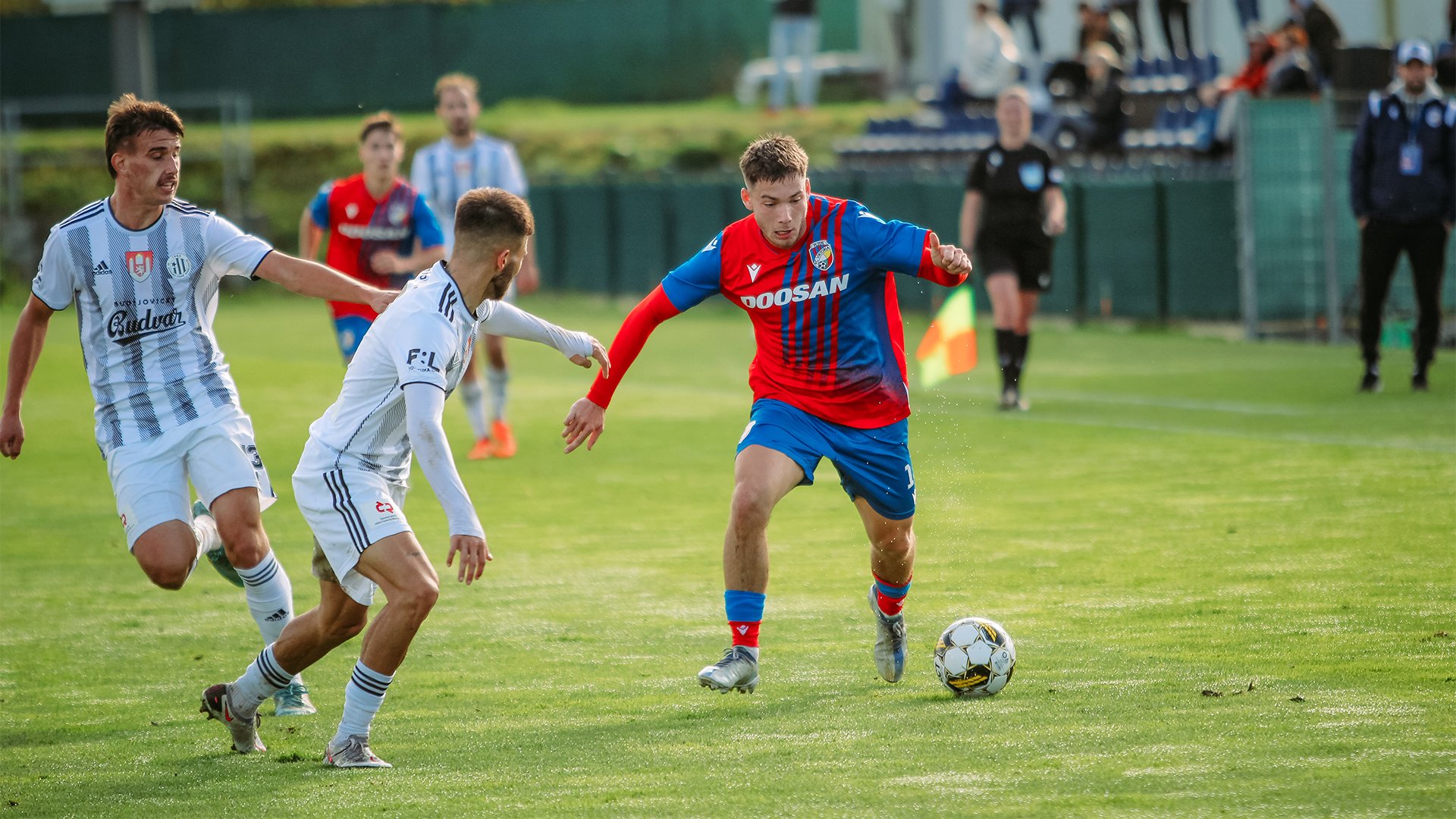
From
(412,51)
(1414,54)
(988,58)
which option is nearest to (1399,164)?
(1414,54)

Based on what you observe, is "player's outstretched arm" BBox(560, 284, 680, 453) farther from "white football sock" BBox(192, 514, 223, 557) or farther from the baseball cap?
the baseball cap

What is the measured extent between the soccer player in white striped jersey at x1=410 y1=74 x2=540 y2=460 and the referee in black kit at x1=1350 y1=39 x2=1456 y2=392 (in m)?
6.03

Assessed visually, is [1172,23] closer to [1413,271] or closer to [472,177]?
[1413,271]

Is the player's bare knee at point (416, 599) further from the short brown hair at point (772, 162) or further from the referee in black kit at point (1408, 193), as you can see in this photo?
the referee in black kit at point (1408, 193)

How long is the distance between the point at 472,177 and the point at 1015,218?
3.98 meters

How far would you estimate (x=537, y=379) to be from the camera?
663 inches

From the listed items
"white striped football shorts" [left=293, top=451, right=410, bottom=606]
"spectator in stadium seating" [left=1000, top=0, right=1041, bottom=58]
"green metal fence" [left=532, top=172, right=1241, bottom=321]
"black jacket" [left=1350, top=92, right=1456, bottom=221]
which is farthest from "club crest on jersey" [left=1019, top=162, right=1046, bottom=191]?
"spectator in stadium seating" [left=1000, top=0, right=1041, bottom=58]

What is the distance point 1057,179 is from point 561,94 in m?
25.5

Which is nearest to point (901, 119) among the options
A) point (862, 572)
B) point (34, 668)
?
point (862, 572)

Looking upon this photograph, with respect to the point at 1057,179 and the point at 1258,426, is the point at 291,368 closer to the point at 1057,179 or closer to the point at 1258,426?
the point at 1057,179

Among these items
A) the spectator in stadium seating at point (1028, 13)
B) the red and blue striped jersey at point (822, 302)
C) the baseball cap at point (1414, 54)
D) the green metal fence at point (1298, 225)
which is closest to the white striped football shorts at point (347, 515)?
the red and blue striped jersey at point (822, 302)

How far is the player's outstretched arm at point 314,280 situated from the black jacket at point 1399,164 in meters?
9.21

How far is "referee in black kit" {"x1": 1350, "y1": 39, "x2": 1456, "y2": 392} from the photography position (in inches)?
499

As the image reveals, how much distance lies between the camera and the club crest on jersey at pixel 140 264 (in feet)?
19.1
